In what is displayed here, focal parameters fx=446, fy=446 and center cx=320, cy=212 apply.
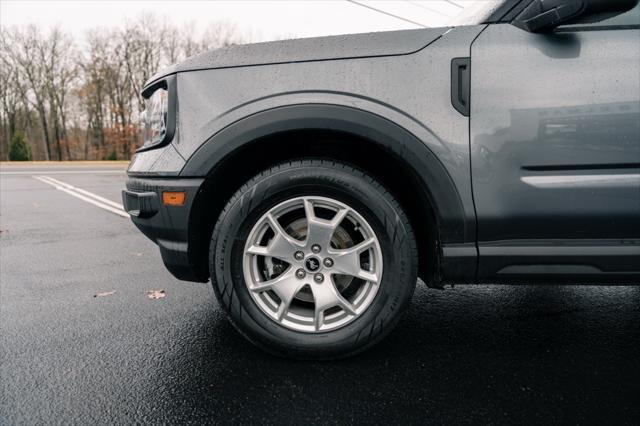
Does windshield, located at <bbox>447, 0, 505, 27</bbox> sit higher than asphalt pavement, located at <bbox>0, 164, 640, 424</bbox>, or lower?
higher

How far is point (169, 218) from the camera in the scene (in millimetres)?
1953

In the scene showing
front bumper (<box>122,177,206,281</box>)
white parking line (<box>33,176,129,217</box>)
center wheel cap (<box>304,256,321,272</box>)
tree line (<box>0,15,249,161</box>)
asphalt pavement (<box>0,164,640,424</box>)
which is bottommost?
asphalt pavement (<box>0,164,640,424</box>)

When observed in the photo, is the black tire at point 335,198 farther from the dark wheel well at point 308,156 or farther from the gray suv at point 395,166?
the dark wheel well at point 308,156

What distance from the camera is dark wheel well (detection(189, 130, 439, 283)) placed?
6.34ft

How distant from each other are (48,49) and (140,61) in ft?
21.6

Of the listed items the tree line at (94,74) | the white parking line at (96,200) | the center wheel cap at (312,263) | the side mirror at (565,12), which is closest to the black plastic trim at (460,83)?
the side mirror at (565,12)

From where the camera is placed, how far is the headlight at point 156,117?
2.03 metres

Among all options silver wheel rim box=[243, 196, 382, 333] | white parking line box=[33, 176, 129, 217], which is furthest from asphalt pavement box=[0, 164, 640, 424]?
white parking line box=[33, 176, 129, 217]

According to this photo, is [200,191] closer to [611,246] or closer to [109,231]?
[611,246]

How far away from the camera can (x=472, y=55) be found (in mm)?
1753

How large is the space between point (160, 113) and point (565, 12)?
1.71 m

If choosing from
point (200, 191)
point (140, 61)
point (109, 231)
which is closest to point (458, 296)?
point (200, 191)

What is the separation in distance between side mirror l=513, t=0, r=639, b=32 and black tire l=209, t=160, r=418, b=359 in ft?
2.81

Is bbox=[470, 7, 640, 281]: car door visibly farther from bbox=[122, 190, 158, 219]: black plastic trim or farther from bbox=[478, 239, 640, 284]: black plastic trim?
bbox=[122, 190, 158, 219]: black plastic trim
